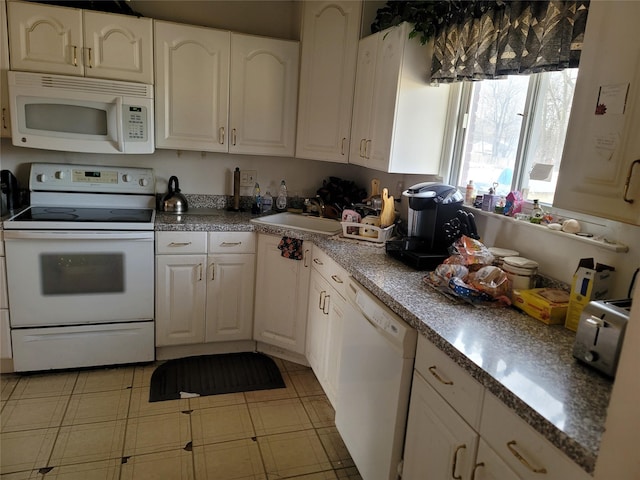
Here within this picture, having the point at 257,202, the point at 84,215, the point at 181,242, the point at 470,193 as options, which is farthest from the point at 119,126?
the point at 470,193

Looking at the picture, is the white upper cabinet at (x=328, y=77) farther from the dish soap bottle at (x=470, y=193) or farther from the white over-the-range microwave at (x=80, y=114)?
the white over-the-range microwave at (x=80, y=114)

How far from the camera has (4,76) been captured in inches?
99.3

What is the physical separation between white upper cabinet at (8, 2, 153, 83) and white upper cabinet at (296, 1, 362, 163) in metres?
0.96

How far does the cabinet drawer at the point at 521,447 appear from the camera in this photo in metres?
0.95

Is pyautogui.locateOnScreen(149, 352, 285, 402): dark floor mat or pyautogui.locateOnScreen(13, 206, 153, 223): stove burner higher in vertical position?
pyautogui.locateOnScreen(13, 206, 153, 223): stove burner

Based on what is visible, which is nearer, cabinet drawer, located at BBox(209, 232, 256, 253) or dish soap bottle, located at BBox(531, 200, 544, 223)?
dish soap bottle, located at BBox(531, 200, 544, 223)

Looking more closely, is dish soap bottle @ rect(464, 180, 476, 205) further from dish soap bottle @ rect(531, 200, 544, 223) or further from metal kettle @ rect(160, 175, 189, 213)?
metal kettle @ rect(160, 175, 189, 213)

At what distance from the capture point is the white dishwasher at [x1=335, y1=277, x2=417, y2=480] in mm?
1560

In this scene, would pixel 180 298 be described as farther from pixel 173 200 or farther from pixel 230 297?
pixel 173 200

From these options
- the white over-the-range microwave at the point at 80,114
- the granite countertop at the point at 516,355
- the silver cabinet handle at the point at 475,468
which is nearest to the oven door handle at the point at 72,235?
the white over-the-range microwave at the point at 80,114

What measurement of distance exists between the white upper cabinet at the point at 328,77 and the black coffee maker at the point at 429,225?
842 mm

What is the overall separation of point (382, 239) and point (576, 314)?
113 cm

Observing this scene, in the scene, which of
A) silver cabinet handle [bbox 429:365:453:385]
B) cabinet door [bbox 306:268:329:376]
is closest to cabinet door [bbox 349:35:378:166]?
cabinet door [bbox 306:268:329:376]

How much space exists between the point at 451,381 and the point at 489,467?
239 millimetres
